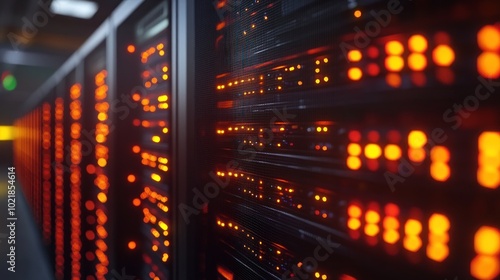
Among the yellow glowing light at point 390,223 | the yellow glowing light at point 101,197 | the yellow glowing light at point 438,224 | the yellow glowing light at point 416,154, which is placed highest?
the yellow glowing light at point 416,154

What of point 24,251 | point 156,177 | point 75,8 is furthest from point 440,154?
point 24,251

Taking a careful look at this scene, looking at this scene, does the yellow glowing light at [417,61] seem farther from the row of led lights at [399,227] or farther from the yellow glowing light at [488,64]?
the row of led lights at [399,227]

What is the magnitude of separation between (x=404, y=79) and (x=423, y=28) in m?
0.07

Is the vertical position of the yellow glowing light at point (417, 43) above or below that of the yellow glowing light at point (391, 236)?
above

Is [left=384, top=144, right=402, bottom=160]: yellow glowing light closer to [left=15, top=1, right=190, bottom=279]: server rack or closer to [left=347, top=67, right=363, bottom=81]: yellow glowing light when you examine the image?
[left=347, top=67, right=363, bottom=81]: yellow glowing light

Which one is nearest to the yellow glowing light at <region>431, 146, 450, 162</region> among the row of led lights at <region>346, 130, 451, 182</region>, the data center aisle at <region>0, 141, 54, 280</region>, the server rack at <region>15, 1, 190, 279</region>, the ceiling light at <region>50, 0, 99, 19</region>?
the row of led lights at <region>346, 130, 451, 182</region>

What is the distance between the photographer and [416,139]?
47 centimetres

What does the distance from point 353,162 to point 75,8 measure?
14.8 ft

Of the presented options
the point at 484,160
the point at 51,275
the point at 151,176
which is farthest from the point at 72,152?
the point at 484,160

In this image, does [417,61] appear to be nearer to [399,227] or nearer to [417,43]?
[417,43]

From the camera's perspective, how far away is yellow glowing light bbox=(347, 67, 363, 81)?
0.55 metres

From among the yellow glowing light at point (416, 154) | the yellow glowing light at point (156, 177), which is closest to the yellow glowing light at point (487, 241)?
the yellow glowing light at point (416, 154)

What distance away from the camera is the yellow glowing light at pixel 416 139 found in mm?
459

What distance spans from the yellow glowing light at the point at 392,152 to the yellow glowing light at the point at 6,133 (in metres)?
12.7
